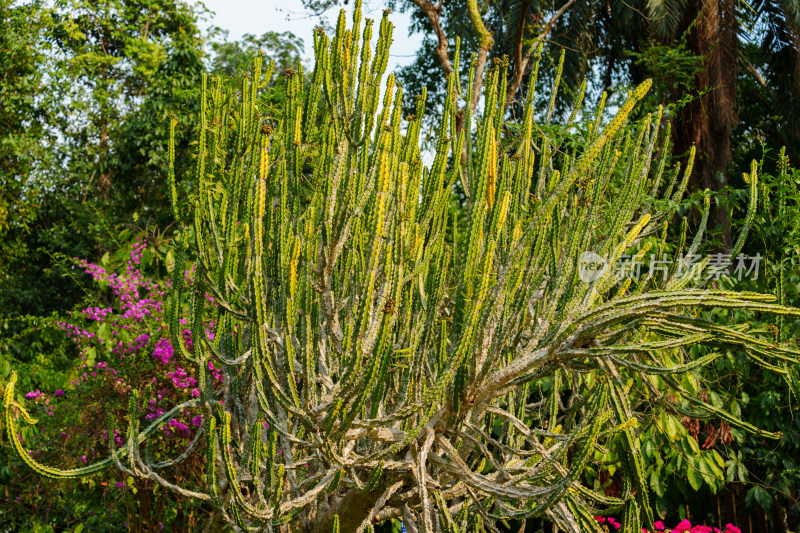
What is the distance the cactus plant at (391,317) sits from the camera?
8.21 ft

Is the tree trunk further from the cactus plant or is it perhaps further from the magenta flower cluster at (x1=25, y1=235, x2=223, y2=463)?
the cactus plant

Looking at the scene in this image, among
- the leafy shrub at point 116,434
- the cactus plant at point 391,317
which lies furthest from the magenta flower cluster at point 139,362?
the cactus plant at point 391,317

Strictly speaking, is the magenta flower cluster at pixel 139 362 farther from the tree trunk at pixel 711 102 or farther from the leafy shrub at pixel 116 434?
the tree trunk at pixel 711 102

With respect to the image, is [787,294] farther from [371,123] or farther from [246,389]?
[246,389]

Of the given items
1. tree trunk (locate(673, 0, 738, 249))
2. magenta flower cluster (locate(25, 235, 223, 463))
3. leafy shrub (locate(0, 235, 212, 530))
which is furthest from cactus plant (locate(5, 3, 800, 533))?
tree trunk (locate(673, 0, 738, 249))

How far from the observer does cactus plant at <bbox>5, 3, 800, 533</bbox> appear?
8.21 ft

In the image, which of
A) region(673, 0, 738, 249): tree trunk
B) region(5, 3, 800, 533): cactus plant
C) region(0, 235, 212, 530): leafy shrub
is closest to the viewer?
region(5, 3, 800, 533): cactus plant

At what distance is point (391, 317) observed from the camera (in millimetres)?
2365

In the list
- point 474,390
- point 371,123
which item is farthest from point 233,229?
point 474,390

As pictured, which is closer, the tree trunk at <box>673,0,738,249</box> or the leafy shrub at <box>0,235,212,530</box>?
the leafy shrub at <box>0,235,212,530</box>

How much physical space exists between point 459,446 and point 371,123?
146 cm

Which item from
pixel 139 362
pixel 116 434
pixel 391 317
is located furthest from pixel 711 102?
pixel 391 317

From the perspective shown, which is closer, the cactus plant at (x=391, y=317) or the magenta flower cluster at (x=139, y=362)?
the cactus plant at (x=391, y=317)

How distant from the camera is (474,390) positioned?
2801 millimetres
